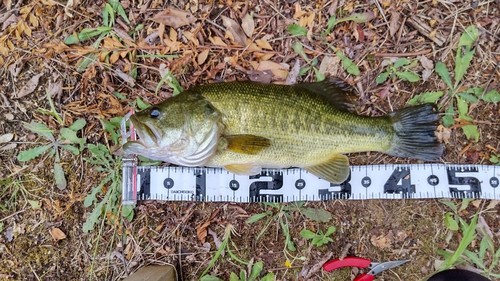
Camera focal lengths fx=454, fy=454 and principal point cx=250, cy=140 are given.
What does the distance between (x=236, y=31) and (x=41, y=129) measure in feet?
6.15

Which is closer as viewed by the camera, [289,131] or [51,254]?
[289,131]

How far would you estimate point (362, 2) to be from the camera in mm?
3855

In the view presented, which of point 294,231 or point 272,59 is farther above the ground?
point 272,59

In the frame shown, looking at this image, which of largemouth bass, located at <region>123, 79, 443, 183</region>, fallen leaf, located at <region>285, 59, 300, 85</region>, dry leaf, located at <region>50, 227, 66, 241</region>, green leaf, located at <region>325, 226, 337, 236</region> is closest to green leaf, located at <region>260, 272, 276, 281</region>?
green leaf, located at <region>325, 226, 337, 236</region>

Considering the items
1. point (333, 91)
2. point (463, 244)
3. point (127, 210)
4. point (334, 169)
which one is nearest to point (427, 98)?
point (333, 91)

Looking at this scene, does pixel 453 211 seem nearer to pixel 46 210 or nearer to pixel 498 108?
pixel 498 108

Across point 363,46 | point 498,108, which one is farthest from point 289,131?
point 498,108

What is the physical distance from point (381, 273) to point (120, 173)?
2347 millimetres

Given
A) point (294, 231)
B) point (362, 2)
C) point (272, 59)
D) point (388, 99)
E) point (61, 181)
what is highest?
point (362, 2)

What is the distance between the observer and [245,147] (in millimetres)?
3262

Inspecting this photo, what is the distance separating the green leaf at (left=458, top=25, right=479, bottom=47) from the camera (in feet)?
12.4

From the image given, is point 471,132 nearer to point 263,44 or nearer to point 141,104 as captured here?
point 263,44

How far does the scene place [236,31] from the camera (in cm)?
387

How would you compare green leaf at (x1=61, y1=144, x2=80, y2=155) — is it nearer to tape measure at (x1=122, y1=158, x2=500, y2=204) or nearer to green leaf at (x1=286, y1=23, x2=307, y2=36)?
tape measure at (x1=122, y1=158, x2=500, y2=204)
